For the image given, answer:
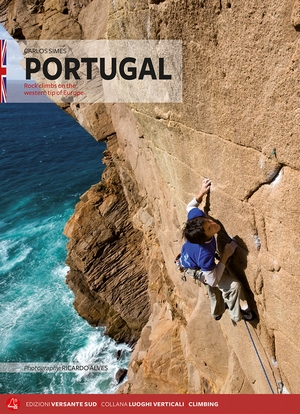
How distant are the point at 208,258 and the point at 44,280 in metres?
15.5

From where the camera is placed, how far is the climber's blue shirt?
3.83m

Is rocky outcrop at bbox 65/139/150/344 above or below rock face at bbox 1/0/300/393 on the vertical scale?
below

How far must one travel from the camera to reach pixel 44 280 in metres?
17.6

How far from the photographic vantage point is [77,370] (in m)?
13.9

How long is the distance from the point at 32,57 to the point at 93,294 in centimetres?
893

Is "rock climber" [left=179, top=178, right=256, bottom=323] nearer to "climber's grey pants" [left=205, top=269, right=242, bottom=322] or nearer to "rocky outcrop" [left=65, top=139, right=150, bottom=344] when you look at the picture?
"climber's grey pants" [left=205, top=269, right=242, bottom=322]

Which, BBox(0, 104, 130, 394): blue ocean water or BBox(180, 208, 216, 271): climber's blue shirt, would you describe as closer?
BBox(180, 208, 216, 271): climber's blue shirt

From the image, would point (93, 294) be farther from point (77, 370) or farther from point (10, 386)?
point (10, 386)
